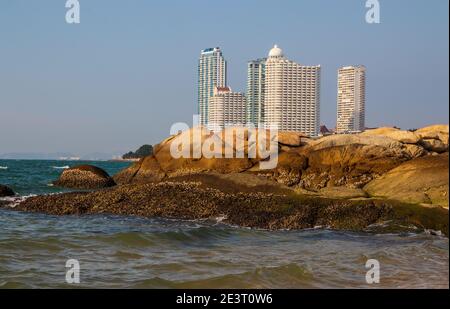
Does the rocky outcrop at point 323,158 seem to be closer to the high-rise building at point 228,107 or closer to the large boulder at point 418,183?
the large boulder at point 418,183

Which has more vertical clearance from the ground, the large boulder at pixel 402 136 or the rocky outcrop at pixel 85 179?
the large boulder at pixel 402 136

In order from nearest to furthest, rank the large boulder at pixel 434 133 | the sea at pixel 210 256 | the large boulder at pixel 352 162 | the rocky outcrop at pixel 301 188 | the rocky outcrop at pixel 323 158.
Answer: the sea at pixel 210 256
the rocky outcrop at pixel 301 188
the large boulder at pixel 352 162
the rocky outcrop at pixel 323 158
the large boulder at pixel 434 133

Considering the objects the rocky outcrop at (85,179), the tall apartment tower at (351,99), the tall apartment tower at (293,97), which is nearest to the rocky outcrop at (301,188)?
the rocky outcrop at (85,179)

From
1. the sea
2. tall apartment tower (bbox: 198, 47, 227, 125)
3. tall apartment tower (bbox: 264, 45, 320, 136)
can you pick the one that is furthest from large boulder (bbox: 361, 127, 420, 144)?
tall apartment tower (bbox: 198, 47, 227, 125)

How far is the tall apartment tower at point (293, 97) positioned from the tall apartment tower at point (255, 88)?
4.35 meters

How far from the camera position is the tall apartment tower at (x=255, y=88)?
134 meters

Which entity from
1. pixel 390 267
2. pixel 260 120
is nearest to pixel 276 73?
pixel 260 120

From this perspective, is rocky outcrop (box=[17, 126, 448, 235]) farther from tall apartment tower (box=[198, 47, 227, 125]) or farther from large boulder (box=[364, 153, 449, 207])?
tall apartment tower (box=[198, 47, 227, 125])

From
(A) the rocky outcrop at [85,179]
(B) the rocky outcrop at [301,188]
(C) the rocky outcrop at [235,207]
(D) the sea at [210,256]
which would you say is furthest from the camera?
(A) the rocky outcrop at [85,179]

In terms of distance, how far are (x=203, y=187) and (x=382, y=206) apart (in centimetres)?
702

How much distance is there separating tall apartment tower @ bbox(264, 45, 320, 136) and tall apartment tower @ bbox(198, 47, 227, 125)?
4914cm
